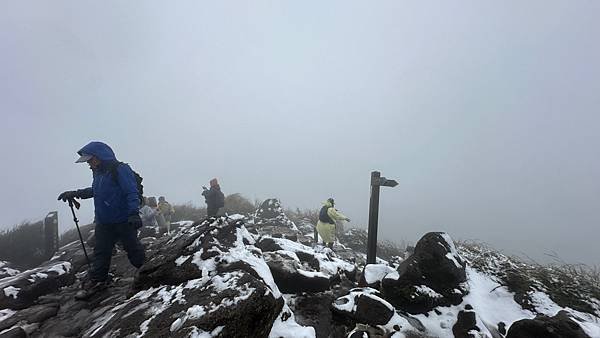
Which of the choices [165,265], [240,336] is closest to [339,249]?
[165,265]

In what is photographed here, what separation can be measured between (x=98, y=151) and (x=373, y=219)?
6.07m

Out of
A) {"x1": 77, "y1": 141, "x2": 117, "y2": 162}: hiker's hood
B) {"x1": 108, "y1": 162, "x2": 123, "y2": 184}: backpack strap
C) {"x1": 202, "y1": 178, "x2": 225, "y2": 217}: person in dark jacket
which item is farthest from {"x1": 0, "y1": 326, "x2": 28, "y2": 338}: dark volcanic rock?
{"x1": 202, "y1": 178, "x2": 225, "y2": 217}: person in dark jacket

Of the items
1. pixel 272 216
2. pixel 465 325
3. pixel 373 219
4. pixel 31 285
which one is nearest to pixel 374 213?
pixel 373 219

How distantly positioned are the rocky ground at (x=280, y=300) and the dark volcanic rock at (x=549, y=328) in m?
0.01

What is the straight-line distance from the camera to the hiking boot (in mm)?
4914

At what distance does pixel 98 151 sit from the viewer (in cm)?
525

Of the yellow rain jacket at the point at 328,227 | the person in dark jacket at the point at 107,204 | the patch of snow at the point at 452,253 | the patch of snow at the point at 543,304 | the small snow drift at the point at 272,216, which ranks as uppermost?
the person in dark jacket at the point at 107,204

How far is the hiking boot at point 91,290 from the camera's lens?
16.1ft

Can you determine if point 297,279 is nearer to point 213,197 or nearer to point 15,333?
point 15,333

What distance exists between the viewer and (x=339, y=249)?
12719mm

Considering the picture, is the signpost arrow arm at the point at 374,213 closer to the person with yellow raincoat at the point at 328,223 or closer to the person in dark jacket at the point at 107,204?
the person with yellow raincoat at the point at 328,223

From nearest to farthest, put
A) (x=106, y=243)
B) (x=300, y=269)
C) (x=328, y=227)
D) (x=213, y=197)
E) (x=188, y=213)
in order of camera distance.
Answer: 1. (x=106, y=243)
2. (x=300, y=269)
3. (x=328, y=227)
4. (x=213, y=197)
5. (x=188, y=213)

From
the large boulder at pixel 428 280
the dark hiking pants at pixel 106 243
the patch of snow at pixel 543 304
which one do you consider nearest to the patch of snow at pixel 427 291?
the large boulder at pixel 428 280

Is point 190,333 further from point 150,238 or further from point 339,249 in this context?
point 339,249
